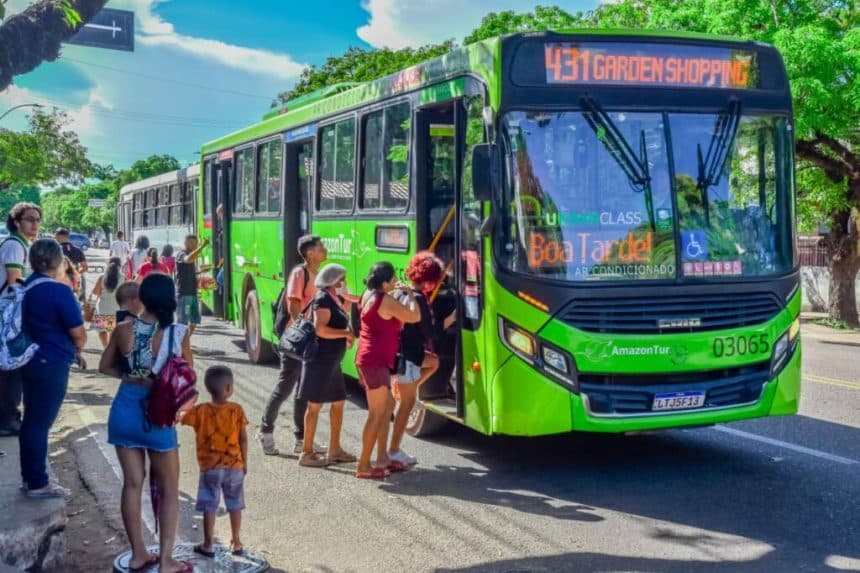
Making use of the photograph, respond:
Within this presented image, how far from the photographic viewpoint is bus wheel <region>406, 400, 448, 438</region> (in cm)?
867

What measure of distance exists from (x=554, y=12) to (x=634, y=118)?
74.4 feet

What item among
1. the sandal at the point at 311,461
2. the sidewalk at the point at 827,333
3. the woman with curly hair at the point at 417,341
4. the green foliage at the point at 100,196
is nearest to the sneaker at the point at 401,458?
the woman with curly hair at the point at 417,341

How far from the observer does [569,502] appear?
675 cm

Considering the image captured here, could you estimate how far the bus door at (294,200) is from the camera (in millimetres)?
11914

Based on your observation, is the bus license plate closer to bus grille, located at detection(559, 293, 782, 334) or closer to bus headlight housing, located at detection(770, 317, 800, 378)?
bus grille, located at detection(559, 293, 782, 334)

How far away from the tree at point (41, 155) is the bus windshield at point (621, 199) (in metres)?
37.9

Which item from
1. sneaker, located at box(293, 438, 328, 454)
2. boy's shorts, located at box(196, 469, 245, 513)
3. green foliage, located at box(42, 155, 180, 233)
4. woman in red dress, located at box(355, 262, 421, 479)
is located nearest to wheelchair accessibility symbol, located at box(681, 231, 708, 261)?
woman in red dress, located at box(355, 262, 421, 479)

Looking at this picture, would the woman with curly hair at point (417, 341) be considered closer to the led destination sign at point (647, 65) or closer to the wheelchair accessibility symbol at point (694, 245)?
the led destination sign at point (647, 65)

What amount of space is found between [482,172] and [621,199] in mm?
1016

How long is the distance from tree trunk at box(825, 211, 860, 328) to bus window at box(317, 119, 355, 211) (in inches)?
547

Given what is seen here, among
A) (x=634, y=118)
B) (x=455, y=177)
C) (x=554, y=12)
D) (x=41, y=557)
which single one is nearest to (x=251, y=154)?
(x=455, y=177)

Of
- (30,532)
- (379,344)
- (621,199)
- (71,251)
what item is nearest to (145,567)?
(30,532)

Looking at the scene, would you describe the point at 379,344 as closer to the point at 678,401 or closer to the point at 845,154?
the point at 678,401

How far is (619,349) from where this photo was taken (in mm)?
6820
